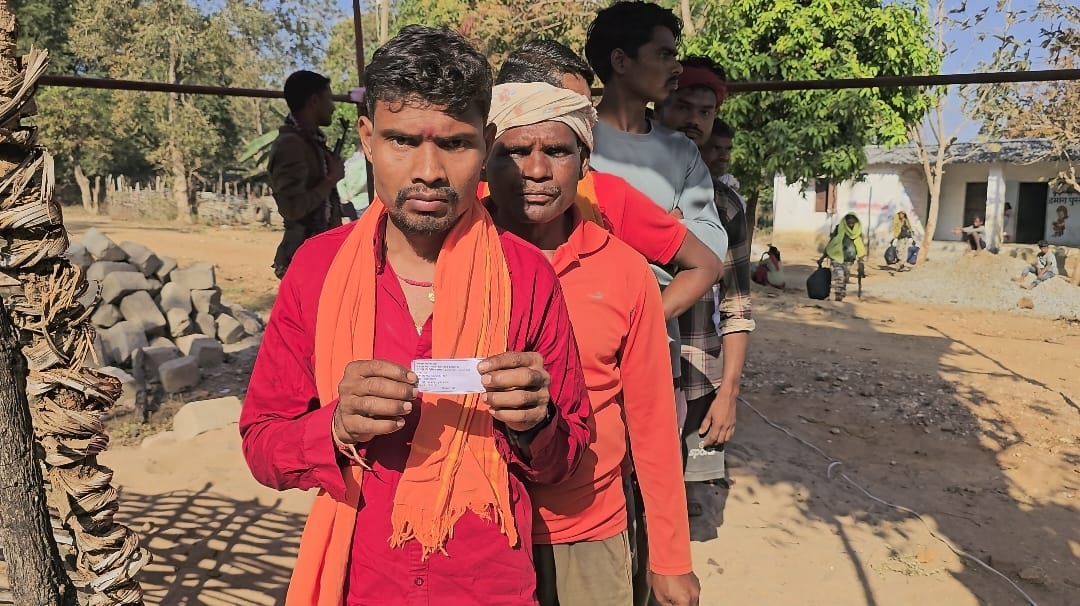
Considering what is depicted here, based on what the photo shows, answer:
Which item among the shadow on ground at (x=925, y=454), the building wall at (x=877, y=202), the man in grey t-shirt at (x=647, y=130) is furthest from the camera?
the building wall at (x=877, y=202)

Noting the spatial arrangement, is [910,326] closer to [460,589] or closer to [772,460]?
[772,460]

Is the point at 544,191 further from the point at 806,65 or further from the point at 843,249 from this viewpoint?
the point at 843,249

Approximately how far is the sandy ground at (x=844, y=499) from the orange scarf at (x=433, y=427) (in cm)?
220

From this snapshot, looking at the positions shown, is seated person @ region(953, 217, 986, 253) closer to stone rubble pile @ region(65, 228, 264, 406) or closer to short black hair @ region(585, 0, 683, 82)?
stone rubble pile @ region(65, 228, 264, 406)

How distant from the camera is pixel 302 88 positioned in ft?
12.8

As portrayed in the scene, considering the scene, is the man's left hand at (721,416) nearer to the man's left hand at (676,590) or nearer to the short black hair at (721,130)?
the short black hair at (721,130)

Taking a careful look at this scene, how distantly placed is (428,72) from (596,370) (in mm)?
696

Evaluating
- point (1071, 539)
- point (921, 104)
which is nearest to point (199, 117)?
point (921, 104)

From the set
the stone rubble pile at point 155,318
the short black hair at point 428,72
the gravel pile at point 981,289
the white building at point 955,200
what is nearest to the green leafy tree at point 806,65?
the gravel pile at point 981,289

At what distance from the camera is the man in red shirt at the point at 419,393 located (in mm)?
1266

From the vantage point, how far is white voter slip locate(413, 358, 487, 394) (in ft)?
3.57

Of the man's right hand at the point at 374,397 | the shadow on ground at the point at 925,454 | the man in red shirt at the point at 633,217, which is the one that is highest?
Result: the man in red shirt at the point at 633,217

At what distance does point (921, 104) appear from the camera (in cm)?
1141

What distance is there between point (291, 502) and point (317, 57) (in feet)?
99.6
